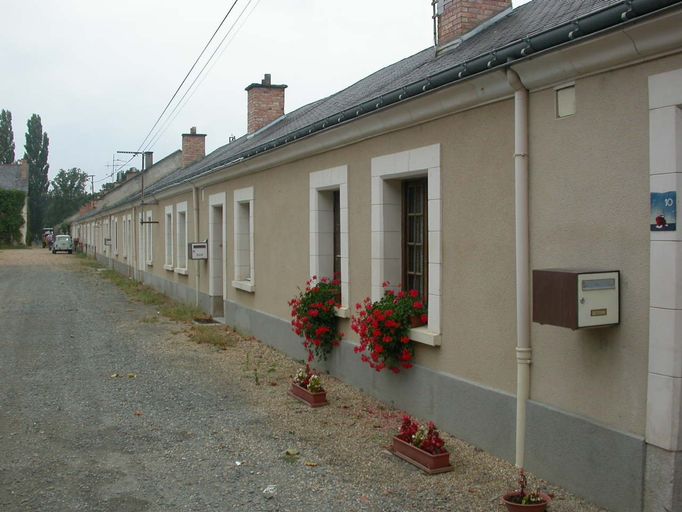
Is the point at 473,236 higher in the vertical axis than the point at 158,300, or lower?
higher

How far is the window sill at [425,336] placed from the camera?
661 centimetres

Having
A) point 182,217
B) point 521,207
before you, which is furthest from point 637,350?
point 182,217

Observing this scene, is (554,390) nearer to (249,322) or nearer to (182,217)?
(249,322)

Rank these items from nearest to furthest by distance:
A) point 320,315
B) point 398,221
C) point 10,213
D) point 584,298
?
point 584,298
point 398,221
point 320,315
point 10,213

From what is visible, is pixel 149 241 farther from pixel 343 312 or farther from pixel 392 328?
pixel 392 328

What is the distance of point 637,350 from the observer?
443 cm

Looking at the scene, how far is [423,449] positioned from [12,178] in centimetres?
7698

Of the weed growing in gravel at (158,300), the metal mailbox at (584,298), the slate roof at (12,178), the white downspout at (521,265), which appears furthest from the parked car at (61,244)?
the metal mailbox at (584,298)

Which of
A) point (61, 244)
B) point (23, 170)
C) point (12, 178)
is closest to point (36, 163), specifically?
point (23, 170)

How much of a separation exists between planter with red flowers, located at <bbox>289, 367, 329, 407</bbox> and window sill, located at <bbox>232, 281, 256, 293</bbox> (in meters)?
4.62

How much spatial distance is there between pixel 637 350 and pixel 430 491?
183 centimetres

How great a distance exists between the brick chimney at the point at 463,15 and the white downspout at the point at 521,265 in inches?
159

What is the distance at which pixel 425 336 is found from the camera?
6.74 m

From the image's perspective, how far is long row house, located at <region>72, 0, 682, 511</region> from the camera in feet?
14.0
